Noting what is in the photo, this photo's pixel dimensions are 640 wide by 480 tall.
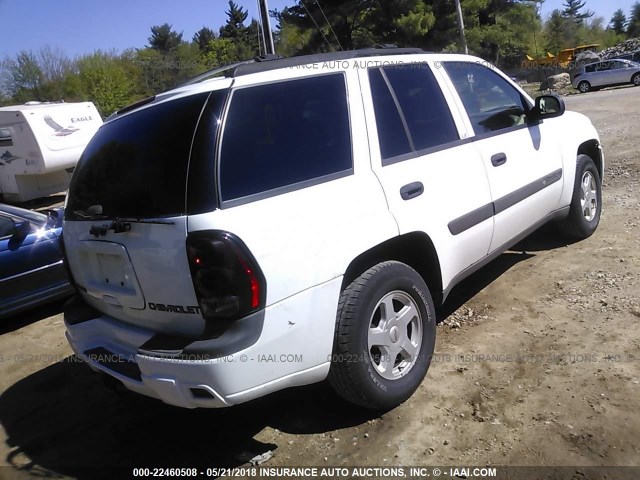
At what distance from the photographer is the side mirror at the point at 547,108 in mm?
4449

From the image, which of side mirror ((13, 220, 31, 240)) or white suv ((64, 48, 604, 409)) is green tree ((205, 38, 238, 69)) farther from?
white suv ((64, 48, 604, 409))

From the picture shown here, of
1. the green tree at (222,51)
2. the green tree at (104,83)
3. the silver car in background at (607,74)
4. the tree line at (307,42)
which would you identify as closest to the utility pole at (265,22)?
the tree line at (307,42)

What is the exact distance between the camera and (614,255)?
→ 4.84 m

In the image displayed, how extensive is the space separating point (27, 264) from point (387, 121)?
4.04 metres

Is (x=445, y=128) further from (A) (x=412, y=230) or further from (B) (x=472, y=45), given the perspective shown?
(B) (x=472, y=45)

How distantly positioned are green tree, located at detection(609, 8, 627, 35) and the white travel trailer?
97.3 meters

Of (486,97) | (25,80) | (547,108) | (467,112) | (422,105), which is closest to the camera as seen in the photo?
(422,105)

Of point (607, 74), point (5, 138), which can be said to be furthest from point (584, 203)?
point (607, 74)

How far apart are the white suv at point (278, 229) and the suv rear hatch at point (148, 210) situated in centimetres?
1

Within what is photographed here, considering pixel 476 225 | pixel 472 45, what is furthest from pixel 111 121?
pixel 472 45

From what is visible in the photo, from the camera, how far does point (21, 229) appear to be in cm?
541

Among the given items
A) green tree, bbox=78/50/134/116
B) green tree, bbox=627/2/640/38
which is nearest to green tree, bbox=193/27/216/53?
green tree, bbox=78/50/134/116

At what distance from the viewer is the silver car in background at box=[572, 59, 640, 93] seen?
2852 cm

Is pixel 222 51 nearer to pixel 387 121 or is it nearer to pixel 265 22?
pixel 265 22
